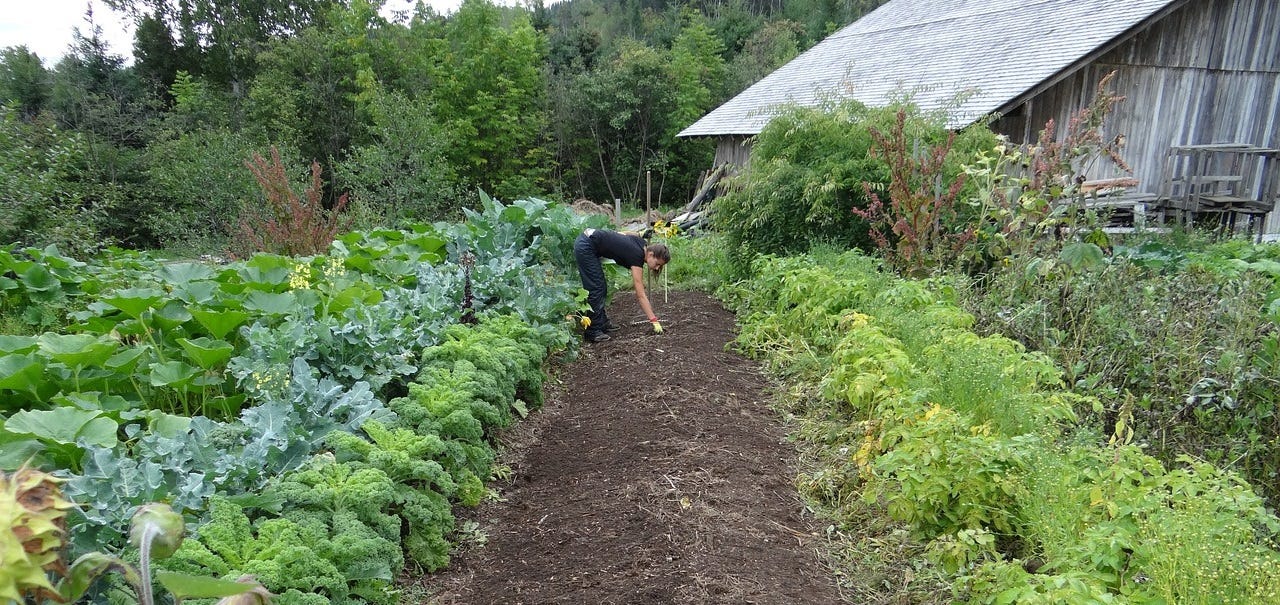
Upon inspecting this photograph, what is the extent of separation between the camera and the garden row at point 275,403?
2410 millimetres

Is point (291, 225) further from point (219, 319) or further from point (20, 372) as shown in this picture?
point (20, 372)

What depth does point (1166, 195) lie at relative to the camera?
10.7m

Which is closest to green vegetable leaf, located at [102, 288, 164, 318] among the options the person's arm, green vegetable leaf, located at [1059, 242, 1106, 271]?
the person's arm

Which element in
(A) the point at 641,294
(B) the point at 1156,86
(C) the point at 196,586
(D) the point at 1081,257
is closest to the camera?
(C) the point at 196,586

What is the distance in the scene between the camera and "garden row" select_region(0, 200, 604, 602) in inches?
94.9

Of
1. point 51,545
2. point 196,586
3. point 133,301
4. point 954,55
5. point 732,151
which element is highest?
point 954,55

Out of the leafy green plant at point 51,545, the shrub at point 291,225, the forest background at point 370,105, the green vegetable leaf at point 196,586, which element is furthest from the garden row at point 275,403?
the forest background at point 370,105

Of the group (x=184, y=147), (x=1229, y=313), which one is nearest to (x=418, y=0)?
(x=184, y=147)

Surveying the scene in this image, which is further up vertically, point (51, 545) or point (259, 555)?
point (51, 545)

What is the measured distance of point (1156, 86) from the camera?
36.9 feet

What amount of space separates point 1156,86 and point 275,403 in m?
13.1

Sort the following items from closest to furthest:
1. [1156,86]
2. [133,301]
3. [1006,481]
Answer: [1006,481] → [133,301] → [1156,86]

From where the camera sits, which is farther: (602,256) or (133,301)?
(602,256)

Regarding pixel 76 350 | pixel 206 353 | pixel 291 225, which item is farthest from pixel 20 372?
pixel 291 225
